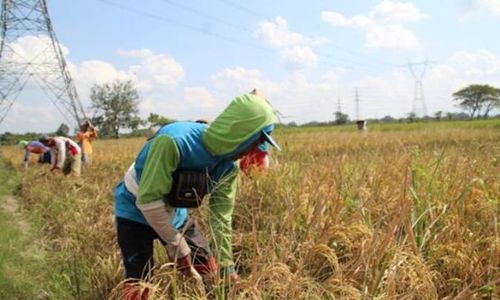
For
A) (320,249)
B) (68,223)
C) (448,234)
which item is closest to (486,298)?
(448,234)

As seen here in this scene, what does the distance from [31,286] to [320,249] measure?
2.69 m

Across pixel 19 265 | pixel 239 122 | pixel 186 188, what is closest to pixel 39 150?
pixel 19 265

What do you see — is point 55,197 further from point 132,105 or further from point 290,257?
point 132,105

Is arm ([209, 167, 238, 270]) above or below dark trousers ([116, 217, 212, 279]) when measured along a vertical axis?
above

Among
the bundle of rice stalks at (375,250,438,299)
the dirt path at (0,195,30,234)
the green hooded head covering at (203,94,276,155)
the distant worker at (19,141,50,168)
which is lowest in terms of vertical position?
the dirt path at (0,195,30,234)

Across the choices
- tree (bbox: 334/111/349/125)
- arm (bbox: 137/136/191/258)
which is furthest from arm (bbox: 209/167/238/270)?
tree (bbox: 334/111/349/125)

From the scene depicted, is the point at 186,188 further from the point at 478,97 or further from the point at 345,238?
the point at 478,97

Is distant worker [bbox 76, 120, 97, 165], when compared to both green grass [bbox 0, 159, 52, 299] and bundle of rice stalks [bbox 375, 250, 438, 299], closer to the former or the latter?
green grass [bbox 0, 159, 52, 299]

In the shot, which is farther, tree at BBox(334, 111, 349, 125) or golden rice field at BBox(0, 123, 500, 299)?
tree at BBox(334, 111, 349, 125)

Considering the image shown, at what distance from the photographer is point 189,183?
97.1 inches

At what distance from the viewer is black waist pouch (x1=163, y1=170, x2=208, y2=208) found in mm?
2465

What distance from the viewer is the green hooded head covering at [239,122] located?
227 cm

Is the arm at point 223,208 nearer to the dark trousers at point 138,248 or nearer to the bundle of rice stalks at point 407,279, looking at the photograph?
the dark trousers at point 138,248

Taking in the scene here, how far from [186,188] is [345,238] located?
43.0 inches
